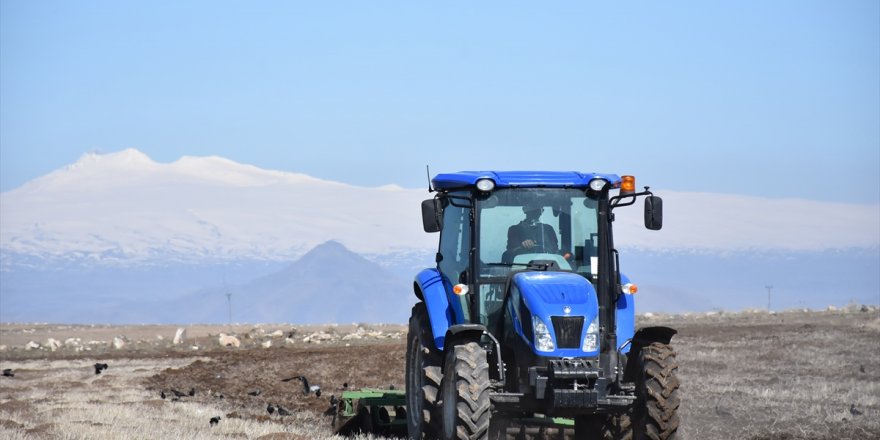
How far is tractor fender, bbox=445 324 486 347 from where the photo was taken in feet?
38.9

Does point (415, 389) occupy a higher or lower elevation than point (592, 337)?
lower

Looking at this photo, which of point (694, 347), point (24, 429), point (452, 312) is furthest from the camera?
point (694, 347)

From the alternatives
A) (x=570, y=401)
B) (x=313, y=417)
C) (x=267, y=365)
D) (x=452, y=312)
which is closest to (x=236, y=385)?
(x=267, y=365)

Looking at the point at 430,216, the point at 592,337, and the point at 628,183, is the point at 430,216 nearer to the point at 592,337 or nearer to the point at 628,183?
the point at 628,183

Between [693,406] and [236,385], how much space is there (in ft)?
31.0

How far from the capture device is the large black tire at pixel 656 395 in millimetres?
11750

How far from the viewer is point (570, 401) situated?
11.6 meters

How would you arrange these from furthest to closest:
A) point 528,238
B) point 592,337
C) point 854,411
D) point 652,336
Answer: point 854,411 → point 528,238 → point 652,336 → point 592,337

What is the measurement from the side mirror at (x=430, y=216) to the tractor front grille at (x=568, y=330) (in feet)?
6.03

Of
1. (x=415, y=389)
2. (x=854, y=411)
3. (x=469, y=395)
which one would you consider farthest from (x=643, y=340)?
(x=854, y=411)

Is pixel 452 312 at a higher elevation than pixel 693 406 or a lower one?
higher

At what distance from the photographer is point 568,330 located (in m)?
11.7

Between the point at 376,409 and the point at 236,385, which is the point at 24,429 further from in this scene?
the point at 236,385

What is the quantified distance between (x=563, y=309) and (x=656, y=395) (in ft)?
4.04
